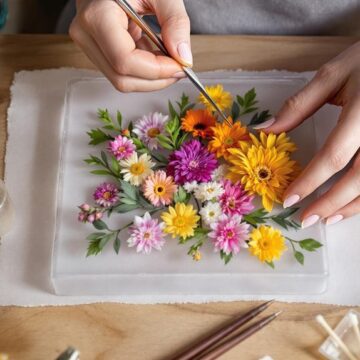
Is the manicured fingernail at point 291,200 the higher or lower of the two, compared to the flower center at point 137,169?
higher

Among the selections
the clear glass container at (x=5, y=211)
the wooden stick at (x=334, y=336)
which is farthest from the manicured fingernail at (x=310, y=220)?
the clear glass container at (x=5, y=211)

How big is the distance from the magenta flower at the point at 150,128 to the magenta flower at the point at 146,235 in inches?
3.8

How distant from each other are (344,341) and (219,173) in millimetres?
228

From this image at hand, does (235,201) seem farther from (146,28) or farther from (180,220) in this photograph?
(146,28)

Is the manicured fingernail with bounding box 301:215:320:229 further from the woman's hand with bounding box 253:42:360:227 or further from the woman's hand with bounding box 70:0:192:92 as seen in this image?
the woman's hand with bounding box 70:0:192:92

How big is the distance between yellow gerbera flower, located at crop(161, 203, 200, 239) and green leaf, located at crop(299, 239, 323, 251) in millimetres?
121

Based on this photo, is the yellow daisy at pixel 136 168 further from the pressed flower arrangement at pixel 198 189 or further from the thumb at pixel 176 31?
the thumb at pixel 176 31

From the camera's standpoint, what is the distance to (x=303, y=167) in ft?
2.23

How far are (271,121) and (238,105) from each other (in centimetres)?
5

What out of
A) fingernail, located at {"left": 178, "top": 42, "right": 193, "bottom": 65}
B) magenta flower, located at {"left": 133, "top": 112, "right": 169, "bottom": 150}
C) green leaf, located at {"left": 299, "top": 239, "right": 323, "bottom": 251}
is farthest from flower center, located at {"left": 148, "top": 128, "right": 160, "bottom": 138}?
green leaf, located at {"left": 299, "top": 239, "right": 323, "bottom": 251}

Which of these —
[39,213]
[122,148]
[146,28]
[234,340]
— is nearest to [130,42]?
[146,28]

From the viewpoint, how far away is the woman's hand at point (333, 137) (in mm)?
633

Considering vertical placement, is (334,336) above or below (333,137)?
below

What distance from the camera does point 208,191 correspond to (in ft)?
2.11
